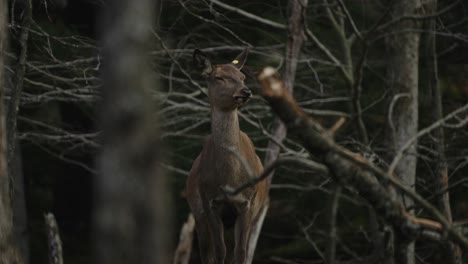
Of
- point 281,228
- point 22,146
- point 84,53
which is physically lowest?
point 281,228

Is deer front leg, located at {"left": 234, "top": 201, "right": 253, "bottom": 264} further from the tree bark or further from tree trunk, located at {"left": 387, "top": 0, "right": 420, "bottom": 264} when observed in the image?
→ the tree bark

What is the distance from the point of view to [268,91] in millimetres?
5195

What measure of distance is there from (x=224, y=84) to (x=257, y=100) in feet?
14.5

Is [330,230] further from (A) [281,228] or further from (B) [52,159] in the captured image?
(B) [52,159]

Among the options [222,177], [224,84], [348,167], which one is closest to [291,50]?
[224,84]

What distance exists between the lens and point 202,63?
32.4 feet

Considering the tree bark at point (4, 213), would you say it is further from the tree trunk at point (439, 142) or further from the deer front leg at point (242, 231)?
the tree trunk at point (439, 142)

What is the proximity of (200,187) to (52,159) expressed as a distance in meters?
8.28

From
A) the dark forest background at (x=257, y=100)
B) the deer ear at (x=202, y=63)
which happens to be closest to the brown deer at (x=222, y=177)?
the deer ear at (x=202, y=63)

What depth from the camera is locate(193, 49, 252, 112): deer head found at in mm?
9484

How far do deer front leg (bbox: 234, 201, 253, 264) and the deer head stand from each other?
3.17ft

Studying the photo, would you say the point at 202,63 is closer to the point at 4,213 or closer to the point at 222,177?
the point at 222,177

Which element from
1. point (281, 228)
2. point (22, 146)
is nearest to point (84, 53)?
point (22, 146)

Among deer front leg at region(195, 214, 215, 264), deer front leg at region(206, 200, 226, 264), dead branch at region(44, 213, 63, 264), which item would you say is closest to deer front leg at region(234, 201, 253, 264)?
deer front leg at region(206, 200, 226, 264)
